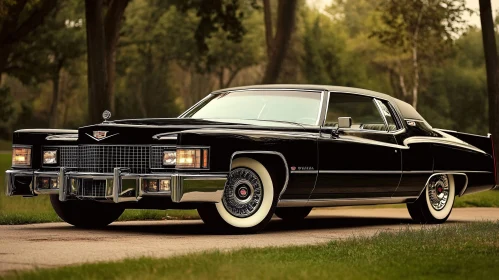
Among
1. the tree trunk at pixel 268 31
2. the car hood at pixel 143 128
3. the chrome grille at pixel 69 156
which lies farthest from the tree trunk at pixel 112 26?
the car hood at pixel 143 128

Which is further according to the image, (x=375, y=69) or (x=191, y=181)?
(x=375, y=69)

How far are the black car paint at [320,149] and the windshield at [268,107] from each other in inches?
8.0

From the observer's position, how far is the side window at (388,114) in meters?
13.1

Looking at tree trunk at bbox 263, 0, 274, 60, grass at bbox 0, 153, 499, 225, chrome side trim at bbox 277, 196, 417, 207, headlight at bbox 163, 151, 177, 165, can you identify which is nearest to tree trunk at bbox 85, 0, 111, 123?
grass at bbox 0, 153, 499, 225

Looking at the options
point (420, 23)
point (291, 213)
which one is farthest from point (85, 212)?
point (420, 23)

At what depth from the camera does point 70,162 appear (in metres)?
11.4

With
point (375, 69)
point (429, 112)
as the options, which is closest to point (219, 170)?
point (429, 112)

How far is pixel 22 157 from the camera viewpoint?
469 inches

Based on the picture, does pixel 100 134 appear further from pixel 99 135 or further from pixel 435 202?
pixel 435 202

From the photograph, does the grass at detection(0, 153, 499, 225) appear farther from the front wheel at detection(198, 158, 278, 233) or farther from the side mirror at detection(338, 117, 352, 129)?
the side mirror at detection(338, 117, 352, 129)

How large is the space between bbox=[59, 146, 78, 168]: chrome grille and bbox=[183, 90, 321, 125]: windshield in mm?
1559

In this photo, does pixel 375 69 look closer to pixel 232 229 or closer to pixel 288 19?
→ pixel 288 19

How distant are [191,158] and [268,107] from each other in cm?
184

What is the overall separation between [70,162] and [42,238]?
3.98ft
